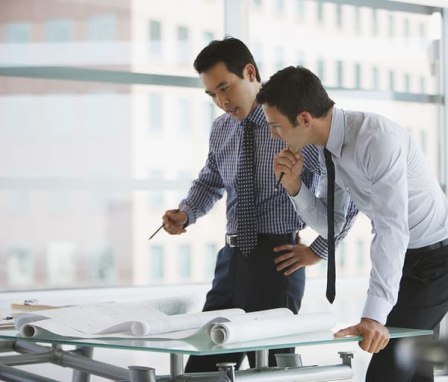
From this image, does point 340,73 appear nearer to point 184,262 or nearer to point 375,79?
point 375,79

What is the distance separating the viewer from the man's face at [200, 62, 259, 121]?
2.67m

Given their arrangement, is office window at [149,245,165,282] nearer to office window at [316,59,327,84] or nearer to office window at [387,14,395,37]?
office window at [316,59,327,84]

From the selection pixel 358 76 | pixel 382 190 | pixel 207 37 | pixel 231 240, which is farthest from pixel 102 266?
pixel 382 190

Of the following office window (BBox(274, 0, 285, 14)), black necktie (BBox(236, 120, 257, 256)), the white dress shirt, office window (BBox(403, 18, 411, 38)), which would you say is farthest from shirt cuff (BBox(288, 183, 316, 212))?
office window (BBox(403, 18, 411, 38))

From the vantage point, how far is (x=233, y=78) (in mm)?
2680

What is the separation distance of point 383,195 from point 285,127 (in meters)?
0.30

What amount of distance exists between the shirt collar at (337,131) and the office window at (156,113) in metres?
3.15

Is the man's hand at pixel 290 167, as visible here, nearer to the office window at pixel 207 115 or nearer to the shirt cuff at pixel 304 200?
the shirt cuff at pixel 304 200

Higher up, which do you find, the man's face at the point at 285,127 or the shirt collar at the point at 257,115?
the shirt collar at the point at 257,115

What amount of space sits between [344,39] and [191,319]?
448 centimetres

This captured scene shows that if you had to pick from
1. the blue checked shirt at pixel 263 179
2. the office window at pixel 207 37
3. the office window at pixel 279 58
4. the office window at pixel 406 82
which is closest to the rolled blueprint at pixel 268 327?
A: the blue checked shirt at pixel 263 179

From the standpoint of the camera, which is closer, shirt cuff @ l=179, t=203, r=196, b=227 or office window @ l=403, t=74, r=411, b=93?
shirt cuff @ l=179, t=203, r=196, b=227

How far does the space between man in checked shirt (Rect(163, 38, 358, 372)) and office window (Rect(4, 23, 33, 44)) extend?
2403mm

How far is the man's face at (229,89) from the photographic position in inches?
105
